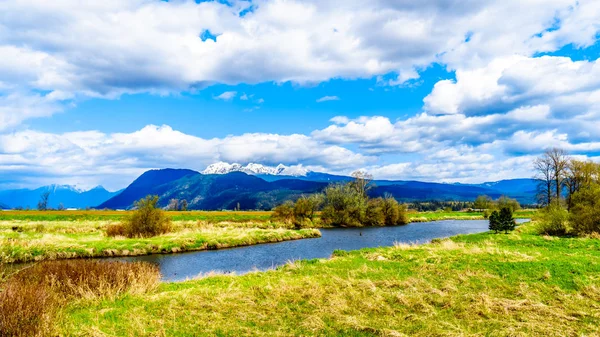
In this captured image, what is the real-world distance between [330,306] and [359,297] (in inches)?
64.5

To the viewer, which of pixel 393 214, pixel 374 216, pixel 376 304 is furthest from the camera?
pixel 393 214

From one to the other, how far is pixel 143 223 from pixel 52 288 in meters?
30.7

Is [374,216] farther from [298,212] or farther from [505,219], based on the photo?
[505,219]

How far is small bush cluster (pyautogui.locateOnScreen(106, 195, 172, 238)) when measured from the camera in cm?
4312

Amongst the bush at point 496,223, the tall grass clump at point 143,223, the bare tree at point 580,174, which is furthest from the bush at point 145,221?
the bare tree at point 580,174

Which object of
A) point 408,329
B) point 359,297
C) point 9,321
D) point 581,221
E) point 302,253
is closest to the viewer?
point 9,321

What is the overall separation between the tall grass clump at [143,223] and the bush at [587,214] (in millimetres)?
44385

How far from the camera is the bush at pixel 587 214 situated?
106ft

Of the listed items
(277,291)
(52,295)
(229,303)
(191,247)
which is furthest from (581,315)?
(191,247)

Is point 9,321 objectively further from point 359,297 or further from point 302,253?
Result: point 302,253

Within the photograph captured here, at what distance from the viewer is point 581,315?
11.8 meters

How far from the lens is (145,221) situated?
4388 cm

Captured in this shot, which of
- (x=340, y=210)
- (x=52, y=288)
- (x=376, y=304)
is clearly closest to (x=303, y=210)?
(x=340, y=210)

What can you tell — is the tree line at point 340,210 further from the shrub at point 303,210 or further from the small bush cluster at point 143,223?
the small bush cluster at point 143,223
